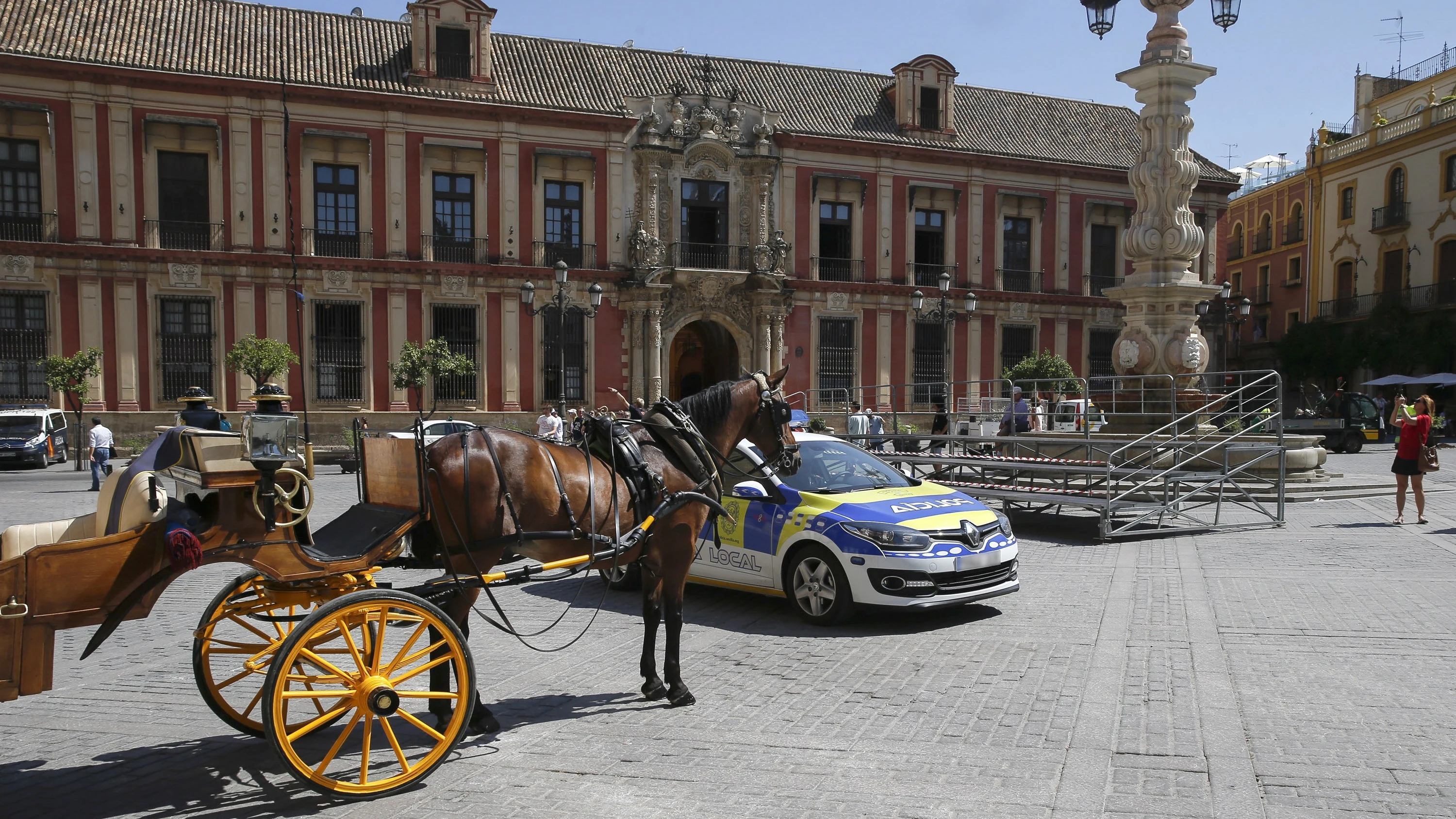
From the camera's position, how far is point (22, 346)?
2742 centimetres

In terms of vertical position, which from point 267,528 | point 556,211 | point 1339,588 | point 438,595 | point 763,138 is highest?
point 763,138

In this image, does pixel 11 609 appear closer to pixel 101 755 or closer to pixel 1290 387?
pixel 101 755

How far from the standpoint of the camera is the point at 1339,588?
361 inches

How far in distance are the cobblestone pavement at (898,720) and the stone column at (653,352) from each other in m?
23.5

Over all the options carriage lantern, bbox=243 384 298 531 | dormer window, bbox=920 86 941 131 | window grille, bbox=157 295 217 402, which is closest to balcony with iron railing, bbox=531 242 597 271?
window grille, bbox=157 295 217 402

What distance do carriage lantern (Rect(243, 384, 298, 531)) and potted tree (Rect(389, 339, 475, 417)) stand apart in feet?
78.2

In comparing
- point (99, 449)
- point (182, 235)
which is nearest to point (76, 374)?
point (182, 235)

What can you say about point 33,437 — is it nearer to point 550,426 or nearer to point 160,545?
point 550,426

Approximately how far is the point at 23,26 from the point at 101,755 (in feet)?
97.9

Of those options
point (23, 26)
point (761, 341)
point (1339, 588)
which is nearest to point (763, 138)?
point (761, 341)

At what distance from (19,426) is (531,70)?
56.8 ft

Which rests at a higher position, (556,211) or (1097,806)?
(556,211)

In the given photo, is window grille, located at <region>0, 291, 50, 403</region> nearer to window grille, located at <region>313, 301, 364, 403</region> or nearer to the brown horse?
window grille, located at <region>313, 301, 364, 403</region>

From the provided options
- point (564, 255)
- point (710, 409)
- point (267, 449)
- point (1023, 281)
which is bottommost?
point (267, 449)
